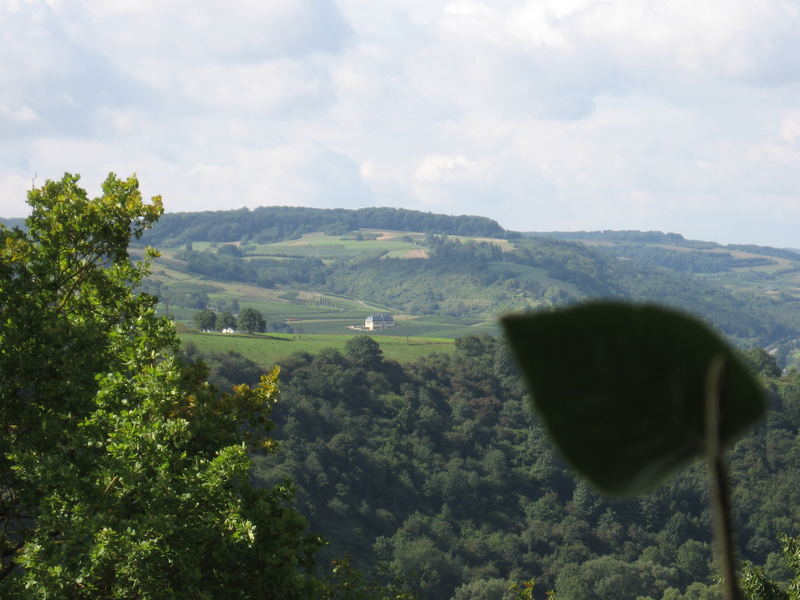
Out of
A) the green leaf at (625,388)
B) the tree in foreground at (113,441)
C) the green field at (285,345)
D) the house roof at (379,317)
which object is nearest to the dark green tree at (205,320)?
the green field at (285,345)

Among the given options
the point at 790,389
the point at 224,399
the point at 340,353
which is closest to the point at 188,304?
the point at 340,353

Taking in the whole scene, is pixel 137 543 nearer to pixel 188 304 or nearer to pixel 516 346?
pixel 516 346

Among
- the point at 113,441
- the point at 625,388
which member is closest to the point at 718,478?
the point at 625,388

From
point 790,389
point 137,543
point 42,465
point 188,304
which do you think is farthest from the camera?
point 188,304

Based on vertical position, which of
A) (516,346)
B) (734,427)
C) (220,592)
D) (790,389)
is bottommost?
(790,389)

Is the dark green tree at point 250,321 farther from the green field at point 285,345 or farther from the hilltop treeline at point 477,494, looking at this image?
the hilltop treeline at point 477,494

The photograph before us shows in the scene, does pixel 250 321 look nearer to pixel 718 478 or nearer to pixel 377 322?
pixel 377 322
